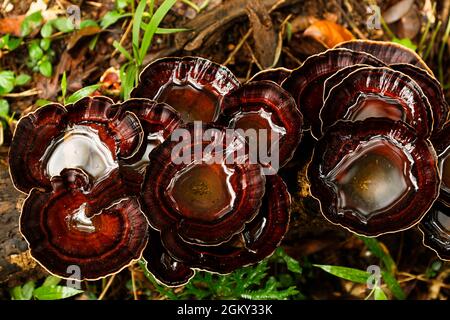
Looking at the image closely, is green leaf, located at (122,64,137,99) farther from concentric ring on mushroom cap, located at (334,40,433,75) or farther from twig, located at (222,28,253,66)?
concentric ring on mushroom cap, located at (334,40,433,75)

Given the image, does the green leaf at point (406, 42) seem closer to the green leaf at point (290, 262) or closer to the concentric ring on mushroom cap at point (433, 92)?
the concentric ring on mushroom cap at point (433, 92)

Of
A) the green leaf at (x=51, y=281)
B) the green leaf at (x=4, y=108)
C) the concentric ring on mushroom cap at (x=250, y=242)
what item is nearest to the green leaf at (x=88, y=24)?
the green leaf at (x=4, y=108)

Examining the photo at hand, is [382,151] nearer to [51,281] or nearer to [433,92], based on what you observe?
[433,92]

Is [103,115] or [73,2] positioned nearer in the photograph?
[103,115]

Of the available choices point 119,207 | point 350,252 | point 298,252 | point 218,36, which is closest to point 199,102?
point 119,207

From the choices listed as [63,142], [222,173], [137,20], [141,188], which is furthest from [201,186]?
[137,20]

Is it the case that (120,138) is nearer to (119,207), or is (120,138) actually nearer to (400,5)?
(119,207)

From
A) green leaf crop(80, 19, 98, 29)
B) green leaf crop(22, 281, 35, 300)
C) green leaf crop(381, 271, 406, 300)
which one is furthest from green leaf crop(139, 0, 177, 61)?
green leaf crop(381, 271, 406, 300)
